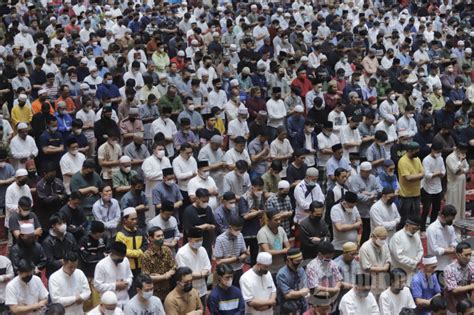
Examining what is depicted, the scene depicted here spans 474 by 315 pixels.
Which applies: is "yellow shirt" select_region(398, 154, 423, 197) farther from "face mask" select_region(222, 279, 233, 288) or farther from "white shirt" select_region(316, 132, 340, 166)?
"face mask" select_region(222, 279, 233, 288)

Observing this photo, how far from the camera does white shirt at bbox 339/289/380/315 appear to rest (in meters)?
13.0

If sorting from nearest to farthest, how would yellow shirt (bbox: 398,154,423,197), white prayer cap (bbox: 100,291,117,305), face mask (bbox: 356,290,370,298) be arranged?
white prayer cap (bbox: 100,291,117,305) < face mask (bbox: 356,290,370,298) < yellow shirt (bbox: 398,154,423,197)

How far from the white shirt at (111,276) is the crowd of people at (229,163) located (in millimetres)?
19

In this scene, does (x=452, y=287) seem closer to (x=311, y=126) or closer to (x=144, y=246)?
(x=144, y=246)

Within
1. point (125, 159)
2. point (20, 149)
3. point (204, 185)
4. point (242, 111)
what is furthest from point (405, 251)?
point (20, 149)

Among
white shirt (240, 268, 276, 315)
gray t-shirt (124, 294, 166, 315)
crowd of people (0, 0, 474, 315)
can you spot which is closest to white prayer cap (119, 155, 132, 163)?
crowd of people (0, 0, 474, 315)

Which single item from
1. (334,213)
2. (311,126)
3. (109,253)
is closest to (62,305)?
(109,253)

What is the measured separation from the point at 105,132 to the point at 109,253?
211 inches

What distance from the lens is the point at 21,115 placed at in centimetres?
1956

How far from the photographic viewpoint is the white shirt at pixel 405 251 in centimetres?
1470

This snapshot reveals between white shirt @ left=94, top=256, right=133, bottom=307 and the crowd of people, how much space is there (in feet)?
0.06

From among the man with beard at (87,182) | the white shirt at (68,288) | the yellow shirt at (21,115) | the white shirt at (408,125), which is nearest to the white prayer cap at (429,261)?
the white shirt at (68,288)

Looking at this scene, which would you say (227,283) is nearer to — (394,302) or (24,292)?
(394,302)

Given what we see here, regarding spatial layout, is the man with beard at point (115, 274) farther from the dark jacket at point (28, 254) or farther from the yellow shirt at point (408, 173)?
the yellow shirt at point (408, 173)
